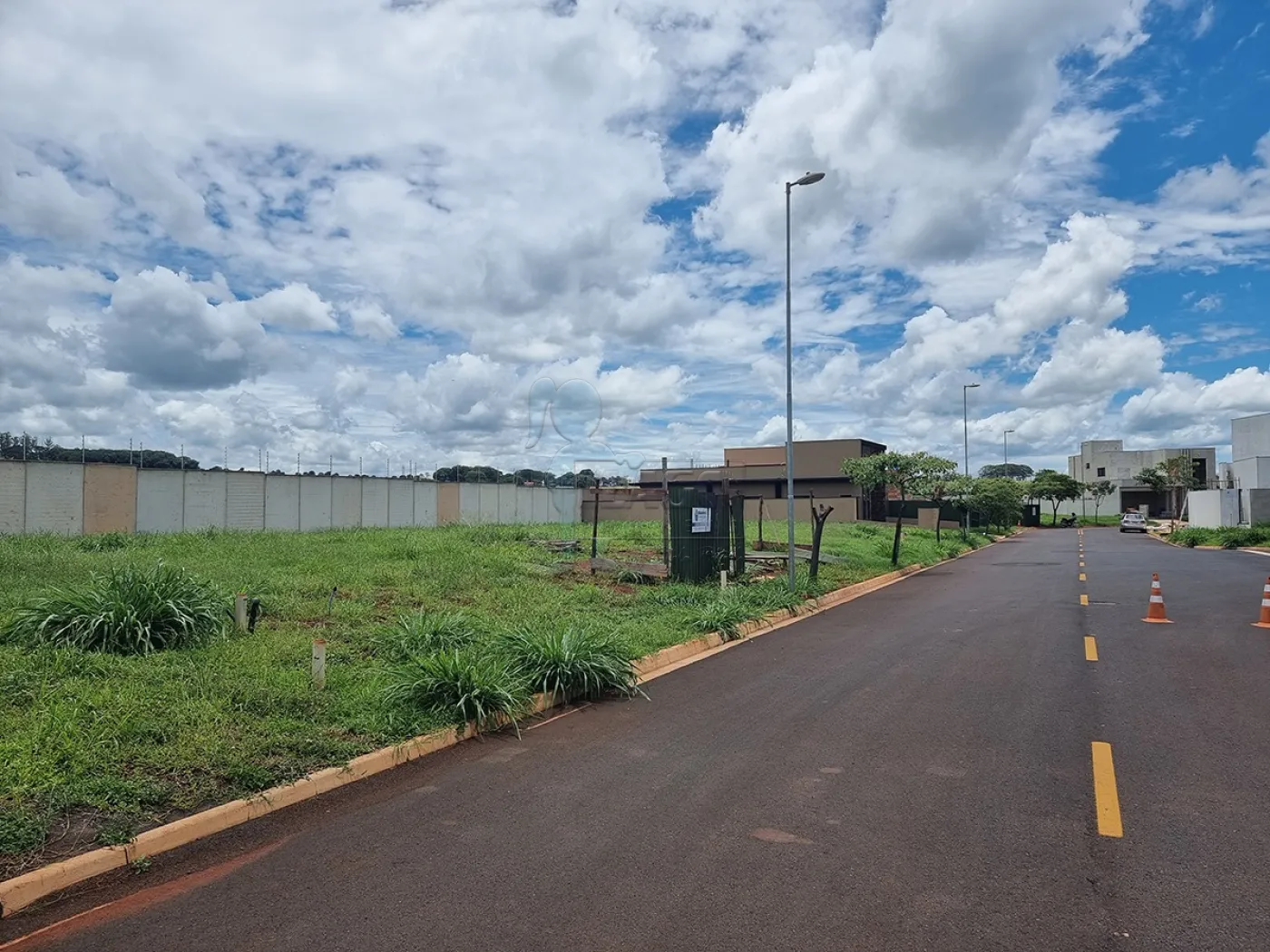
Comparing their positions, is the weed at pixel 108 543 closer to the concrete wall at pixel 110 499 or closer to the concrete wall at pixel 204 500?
the concrete wall at pixel 110 499

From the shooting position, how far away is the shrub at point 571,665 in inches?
332

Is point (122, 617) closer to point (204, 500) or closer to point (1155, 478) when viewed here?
point (204, 500)

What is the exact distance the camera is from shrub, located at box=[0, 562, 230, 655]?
27.6 feet

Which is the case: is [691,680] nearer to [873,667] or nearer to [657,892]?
[873,667]

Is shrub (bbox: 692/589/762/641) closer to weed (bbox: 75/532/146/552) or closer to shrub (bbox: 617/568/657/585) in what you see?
shrub (bbox: 617/568/657/585)

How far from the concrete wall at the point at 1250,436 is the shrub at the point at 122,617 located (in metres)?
65.7

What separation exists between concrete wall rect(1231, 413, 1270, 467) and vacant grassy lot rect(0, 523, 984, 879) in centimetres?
5844

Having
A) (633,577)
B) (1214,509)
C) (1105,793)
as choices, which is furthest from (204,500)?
(1214,509)

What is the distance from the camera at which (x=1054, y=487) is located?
81.3 m

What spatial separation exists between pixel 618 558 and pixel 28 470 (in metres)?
19.0

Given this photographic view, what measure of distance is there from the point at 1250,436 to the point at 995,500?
2350 cm

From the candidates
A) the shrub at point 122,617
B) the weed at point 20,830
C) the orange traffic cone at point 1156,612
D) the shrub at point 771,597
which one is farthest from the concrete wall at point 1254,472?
the weed at point 20,830

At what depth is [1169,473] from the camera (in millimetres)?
83125

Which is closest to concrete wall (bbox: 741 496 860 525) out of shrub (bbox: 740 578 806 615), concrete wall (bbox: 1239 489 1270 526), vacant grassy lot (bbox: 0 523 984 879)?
concrete wall (bbox: 1239 489 1270 526)
